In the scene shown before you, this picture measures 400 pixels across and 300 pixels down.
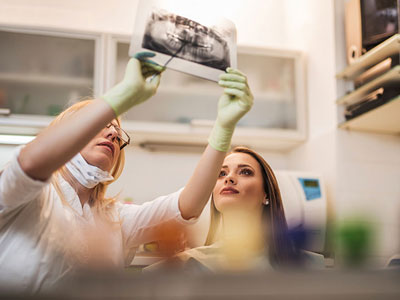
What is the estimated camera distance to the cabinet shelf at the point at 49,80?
8.22 ft

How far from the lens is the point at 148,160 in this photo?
106 inches

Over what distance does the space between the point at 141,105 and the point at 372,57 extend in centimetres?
124

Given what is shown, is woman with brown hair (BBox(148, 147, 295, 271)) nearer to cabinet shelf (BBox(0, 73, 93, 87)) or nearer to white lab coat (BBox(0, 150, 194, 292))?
white lab coat (BBox(0, 150, 194, 292))

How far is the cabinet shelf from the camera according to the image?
2.51m

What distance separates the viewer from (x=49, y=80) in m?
2.55

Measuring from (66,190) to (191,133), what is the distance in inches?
56.3

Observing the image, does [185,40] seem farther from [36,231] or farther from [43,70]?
[43,70]

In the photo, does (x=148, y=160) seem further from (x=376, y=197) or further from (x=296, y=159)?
(x=376, y=197)

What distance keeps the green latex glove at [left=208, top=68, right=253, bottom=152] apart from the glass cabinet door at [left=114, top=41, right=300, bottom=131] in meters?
1.39

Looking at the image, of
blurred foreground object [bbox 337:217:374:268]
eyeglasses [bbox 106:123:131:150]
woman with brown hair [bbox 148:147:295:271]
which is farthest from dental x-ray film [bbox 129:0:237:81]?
blurred foreground object [bbox 337:217:374:268]

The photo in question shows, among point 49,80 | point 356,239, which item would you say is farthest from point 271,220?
point 49,80

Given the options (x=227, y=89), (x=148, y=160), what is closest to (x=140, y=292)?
(x=227, y=89)

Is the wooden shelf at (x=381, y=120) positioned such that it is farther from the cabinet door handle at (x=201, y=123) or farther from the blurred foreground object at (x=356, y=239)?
the blurred foreground object at (x=356, y=239)

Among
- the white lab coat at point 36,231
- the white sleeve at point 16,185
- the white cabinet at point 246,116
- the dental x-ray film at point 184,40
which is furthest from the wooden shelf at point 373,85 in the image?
the white sleeve at point 16,185
